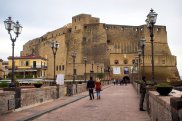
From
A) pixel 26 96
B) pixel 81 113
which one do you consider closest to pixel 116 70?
pixel 26 96

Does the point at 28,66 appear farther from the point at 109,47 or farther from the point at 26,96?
the point at 26,96

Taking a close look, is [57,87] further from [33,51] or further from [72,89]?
[33,51]

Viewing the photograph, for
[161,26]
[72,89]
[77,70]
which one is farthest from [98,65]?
[72,89]

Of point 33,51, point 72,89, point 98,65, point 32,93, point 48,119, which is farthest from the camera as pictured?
point 33,51

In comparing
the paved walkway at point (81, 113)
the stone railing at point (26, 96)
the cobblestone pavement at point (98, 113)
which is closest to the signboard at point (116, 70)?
the stone railing at point (26, 96)

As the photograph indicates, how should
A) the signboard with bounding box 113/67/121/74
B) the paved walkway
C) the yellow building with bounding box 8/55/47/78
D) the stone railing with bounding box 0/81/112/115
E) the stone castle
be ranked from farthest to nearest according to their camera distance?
the stone castle → the signboard with bounding box 113/67/121/74 → the yellow building with bounding box 8/55/47/78 → the stone railing with bounding box 0/81/112/115 → the paved walkway

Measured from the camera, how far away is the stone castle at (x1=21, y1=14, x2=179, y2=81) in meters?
75.8

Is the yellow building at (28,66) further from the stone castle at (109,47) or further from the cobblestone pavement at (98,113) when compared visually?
the cobblestone pavement at (98,113)

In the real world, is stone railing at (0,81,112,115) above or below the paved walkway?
above

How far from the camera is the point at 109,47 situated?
7944 cm

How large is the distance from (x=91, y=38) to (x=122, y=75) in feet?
42.4

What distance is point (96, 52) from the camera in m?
79.2

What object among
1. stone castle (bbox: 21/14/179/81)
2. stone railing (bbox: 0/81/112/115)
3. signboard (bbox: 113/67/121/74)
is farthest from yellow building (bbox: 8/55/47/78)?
stone railing (bbox: 0/81/112/115)

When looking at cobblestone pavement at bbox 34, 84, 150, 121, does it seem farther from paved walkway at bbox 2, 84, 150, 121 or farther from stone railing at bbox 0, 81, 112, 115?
stone railing at bbox 0, 81, 112, 115
